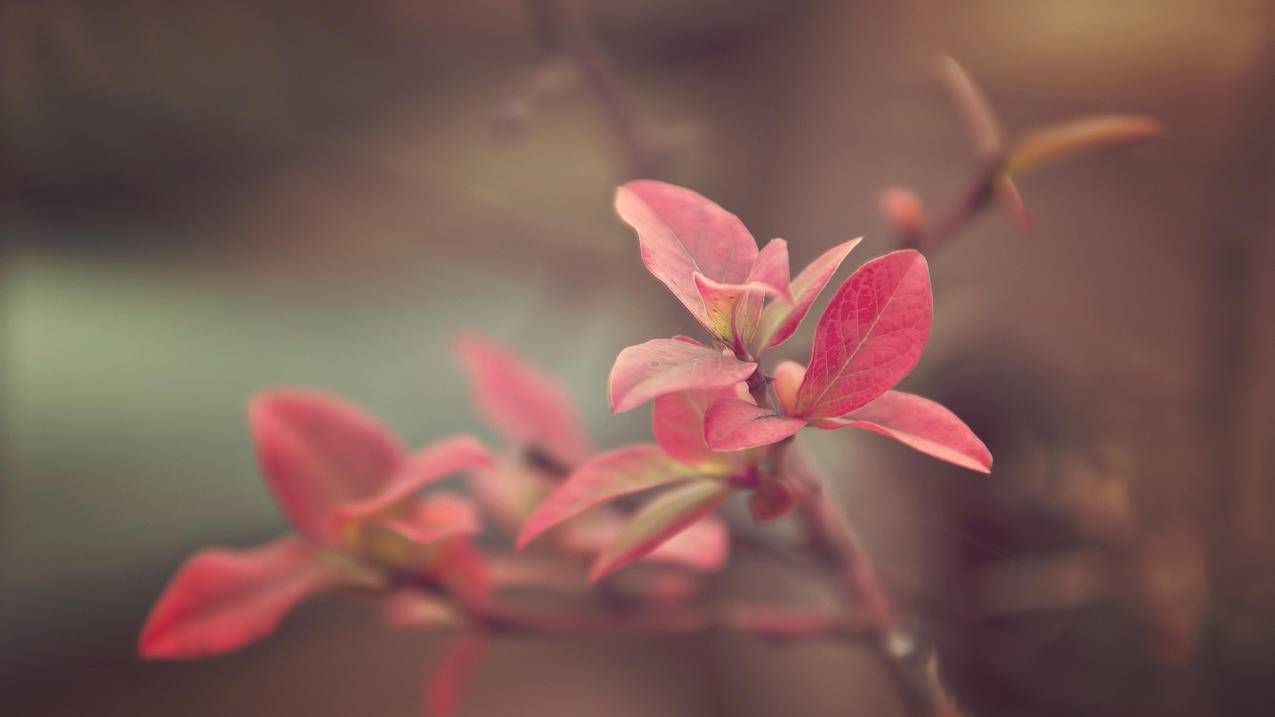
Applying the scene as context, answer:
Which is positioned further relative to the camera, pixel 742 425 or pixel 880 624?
pixel 880 624

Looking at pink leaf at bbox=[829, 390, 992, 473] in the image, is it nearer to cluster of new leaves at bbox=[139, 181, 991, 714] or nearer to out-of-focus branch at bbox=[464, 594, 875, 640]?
cluster of new leaves at bbox=[139, 181, 991, 714]

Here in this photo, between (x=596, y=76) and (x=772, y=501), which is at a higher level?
(x=596, y=76)

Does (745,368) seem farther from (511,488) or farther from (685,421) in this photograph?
(511,488)

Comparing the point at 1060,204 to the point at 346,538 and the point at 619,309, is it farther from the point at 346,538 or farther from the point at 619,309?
the point at 346,538

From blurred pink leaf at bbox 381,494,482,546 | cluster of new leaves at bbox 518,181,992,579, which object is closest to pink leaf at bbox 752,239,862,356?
cluster of new leaves at bbox 518,181,992,579

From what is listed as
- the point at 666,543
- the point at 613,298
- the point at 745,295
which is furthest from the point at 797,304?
the point at 613,298

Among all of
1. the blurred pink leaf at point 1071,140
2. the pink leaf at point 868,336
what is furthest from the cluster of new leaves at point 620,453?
the blurred pink leaf at point 1071,140

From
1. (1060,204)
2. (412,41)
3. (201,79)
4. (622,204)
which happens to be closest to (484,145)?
(412,41)

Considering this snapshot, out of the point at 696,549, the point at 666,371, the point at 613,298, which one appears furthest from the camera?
the point at 613,298
